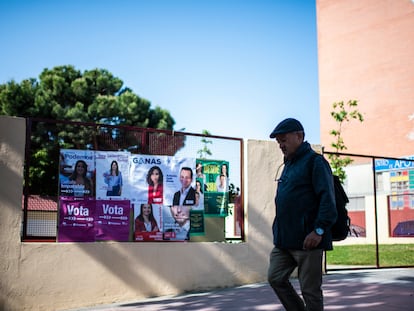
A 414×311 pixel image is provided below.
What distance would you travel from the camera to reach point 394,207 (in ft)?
55.5

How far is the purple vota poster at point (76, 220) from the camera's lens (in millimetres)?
7258

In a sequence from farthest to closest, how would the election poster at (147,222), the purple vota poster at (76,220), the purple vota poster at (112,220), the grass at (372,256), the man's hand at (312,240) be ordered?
the grass at (372,256) < the election poster at (147,222) < the purple vota poster at (112,220) < the purple vota poster at (76,220) < the man's hand at (312,240)

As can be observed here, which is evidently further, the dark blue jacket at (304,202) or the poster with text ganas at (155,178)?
the poster with text ganas at (155,178)

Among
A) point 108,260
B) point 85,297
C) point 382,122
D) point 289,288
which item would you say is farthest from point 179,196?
point 382,122

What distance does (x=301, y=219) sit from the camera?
12.6 ft

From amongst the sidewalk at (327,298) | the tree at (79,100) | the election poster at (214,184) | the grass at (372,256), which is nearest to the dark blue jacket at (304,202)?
the sidewalk at (327,298)

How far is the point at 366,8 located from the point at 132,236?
2951 cm

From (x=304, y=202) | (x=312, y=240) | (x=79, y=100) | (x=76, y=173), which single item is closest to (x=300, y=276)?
(x=312, y=240)

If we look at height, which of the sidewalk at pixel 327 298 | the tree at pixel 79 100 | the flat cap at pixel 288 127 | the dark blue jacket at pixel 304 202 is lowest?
the sidewalk at pixel 327 298

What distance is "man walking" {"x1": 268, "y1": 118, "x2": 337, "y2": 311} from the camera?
147 inches

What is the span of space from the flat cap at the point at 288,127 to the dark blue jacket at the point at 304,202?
0.54 feet

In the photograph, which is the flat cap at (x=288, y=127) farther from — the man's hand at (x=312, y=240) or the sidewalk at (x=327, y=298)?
the sidewalk at (x=327, y=298)

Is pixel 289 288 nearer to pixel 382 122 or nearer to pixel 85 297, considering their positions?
pixel 85 297

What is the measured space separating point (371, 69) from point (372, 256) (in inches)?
771
